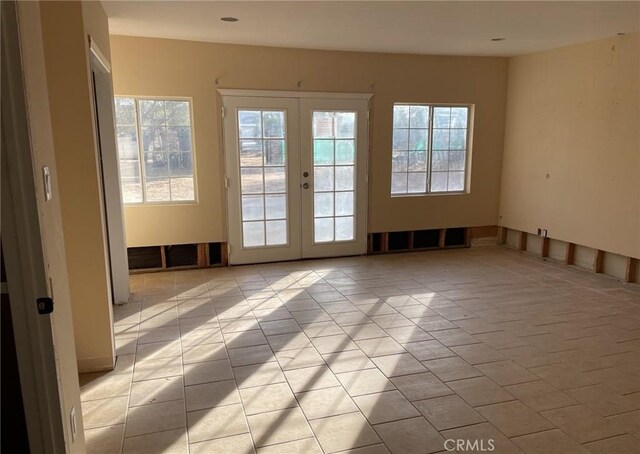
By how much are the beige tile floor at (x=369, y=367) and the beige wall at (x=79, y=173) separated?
0.32m

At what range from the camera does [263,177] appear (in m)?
5.67

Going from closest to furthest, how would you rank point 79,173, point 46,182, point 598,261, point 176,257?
1. point 46,182
2. point 79,173
3. point 598,261
4. point 176,257

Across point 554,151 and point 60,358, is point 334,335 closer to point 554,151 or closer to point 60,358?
point 60,358

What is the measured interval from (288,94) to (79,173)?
3145mm

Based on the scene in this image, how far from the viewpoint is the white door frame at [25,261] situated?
141 cm

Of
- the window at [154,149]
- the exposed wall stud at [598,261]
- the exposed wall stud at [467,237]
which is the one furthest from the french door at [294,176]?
the exposed wall stud at [598,261]

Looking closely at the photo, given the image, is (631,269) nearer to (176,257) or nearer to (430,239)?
(430,239)

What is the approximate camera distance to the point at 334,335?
3678 millimetres

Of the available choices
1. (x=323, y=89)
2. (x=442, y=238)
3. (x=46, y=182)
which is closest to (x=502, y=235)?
(x=442, y=238)

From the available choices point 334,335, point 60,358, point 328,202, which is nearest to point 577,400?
point 334,335

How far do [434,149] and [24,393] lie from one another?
18.8 ft

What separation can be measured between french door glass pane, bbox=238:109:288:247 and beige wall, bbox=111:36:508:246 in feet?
0.97

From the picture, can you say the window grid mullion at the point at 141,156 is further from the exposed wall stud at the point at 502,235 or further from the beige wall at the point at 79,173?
the exposed wall stud at the point at 502,235

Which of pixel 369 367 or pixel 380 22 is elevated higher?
pixel 380 22
